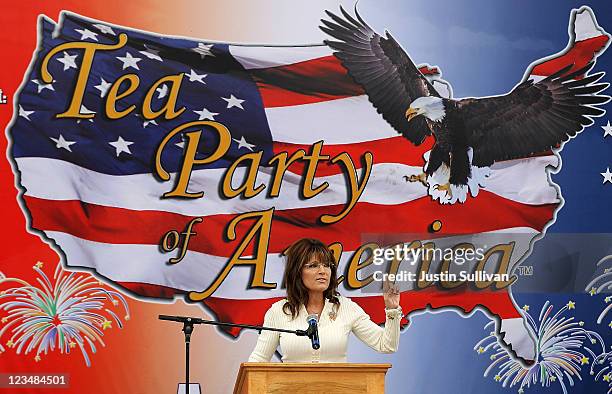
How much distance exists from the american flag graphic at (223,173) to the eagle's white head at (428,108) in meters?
0.09

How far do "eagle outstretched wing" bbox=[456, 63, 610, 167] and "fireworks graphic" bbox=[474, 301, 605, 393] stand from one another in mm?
986

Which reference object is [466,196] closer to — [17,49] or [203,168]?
[203,168]

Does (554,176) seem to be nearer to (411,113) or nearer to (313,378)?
(411,113)

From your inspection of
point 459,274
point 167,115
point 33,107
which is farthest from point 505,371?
point 33,107

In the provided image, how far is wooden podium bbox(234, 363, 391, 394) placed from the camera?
446cm

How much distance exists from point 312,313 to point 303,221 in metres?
1.70

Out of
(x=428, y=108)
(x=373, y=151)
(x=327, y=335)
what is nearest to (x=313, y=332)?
(x=327, y=335)

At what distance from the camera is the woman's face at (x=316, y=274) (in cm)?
523

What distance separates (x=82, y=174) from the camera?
6.71 metres

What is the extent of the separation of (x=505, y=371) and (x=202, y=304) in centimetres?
186

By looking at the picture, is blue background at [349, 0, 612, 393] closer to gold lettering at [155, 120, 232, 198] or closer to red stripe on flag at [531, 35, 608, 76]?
red stripe on flag at [531, 35, 608, 76]

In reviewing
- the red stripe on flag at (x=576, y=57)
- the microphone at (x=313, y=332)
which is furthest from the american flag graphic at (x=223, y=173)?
the microphone at (x=313, y=332)

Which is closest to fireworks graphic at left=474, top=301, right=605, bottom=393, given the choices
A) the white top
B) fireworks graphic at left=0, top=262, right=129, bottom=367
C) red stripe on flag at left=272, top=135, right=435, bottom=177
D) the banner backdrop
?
the banner backdrop

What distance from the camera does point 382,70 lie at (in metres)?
7.13
